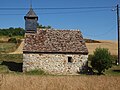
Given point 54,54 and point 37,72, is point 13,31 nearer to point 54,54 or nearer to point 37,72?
point 54,54

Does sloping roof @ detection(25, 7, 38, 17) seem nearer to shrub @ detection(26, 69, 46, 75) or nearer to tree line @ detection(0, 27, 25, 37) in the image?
shrub @ detection(26, 69, 46, 75)

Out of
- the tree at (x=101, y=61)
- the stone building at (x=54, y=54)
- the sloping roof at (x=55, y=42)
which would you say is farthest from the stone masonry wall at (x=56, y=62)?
the tree at (x=101, y=61)

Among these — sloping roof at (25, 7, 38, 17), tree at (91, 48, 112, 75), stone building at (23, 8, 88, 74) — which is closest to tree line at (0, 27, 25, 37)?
sloping roof at (25, 7, 38, 17)

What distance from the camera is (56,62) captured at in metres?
35.5

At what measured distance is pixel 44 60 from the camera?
35.3m

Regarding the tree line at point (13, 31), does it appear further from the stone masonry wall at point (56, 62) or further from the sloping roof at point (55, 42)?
the stone masonry wall at point (56, 62)

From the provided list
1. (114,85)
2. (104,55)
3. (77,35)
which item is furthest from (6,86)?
(77,35)

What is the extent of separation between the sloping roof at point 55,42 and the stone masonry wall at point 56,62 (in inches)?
22.9

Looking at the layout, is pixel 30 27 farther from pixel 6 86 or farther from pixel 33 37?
pixel 6 86

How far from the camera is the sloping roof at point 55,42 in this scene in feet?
117

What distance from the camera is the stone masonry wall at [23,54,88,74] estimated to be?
35.1 m

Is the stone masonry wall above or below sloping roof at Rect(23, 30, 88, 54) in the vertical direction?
below

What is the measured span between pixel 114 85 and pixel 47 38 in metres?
25.7

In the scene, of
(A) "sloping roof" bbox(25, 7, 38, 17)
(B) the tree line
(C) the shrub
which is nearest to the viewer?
(C) the shrub
